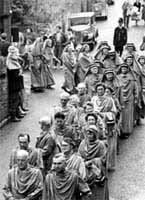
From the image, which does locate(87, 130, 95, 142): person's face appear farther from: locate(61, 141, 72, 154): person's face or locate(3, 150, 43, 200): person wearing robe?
locate(3, 150, 43, 200): person wearing robe

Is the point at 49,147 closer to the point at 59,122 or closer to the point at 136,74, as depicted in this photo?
the point at 59,122

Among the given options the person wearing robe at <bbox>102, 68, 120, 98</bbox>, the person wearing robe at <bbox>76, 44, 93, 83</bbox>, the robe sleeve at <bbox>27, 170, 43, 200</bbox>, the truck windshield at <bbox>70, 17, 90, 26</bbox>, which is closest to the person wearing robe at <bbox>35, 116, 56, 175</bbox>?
the robe sleeve at <bbox>27, 170, 43, 200</bbox>

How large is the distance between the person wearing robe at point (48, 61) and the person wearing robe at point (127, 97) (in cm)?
487

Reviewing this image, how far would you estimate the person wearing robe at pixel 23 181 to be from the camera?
39.1ft

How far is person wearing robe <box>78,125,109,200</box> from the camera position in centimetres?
1361

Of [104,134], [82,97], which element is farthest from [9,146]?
[104,134]

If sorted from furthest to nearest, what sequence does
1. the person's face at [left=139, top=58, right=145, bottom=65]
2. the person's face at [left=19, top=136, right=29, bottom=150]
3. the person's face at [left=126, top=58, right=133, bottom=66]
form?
the person's face at [left=139, top=58, right=145, bottom=65] → the person's face at [left=126, top=58, right=133, bottom=66] → the person's face at [left=19, top=136, right=29, bottom=150]

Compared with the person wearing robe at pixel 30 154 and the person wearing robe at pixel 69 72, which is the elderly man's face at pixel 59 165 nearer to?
the person wearing robe at pixel 30 154

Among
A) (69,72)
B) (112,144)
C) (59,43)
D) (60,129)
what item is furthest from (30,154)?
(59,43)

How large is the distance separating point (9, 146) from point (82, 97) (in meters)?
2.18

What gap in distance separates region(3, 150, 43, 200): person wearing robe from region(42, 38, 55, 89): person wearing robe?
12.7 m

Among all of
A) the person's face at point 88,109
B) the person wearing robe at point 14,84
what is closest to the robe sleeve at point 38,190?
the person's face at point 88,109

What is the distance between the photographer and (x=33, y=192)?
477 inches

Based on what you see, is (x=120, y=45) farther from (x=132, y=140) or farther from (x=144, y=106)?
(x=132, y=140)
